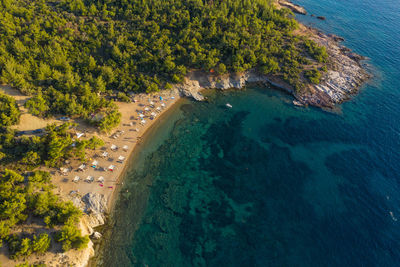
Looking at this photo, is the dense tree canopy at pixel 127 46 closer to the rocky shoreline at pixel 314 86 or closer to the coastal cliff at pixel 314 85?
the coastal cliff at pixel 314 85

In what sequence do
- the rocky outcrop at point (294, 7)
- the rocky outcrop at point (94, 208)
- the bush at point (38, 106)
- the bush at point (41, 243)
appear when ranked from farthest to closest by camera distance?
the rocky outcrop at point (294, 7)
the bush at point (38, 106)
the rocky outcrop at point (94, 208)
the bush at point (41, 243)

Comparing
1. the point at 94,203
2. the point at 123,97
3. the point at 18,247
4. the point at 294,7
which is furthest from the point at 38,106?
the point at 294,7

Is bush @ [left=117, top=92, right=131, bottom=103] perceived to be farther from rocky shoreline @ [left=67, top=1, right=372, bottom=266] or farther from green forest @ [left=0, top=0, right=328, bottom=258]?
rocky shoreline @ [left=67, top=1, right=372, bottom=266]

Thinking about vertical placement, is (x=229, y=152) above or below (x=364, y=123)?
below

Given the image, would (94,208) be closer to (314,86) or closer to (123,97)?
(123,97)

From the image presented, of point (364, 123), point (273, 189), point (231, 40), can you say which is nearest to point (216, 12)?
point (231, 40)

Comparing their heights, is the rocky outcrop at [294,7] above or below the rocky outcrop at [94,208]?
above

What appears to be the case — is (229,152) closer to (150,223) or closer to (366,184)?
(150,223)

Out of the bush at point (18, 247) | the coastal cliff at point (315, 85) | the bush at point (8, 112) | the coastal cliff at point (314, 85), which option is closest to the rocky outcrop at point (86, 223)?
the bush at point (18, 247)

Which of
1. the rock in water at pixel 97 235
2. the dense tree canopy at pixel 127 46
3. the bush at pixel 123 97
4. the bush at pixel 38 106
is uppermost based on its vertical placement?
the dense tree canopy at pixel 127 46
